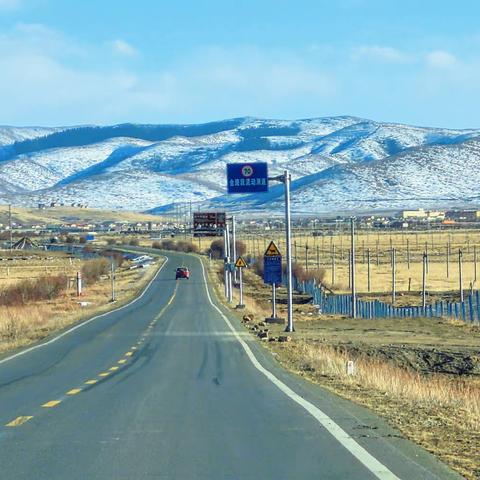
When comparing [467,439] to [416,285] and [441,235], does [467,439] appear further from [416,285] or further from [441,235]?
[441,235]

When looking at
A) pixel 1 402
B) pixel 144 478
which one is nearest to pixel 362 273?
pixel 1 402

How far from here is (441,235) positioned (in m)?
165

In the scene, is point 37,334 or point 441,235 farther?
point 441,235

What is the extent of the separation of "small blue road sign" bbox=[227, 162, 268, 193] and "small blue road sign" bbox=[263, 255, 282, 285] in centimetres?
289

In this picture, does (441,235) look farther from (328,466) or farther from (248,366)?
(328,466)

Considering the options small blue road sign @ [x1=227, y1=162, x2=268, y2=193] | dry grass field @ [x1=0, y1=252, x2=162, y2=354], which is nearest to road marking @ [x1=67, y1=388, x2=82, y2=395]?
dry grass field @ [x1=0, y1=252, x2=162, y2=354]

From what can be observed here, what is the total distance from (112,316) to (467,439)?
39.7m

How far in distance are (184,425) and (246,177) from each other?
2868 centimetres

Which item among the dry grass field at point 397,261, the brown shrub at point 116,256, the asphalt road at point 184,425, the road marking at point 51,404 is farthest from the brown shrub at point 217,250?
the road marking at point 51,404

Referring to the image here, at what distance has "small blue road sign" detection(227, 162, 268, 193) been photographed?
41188 mm

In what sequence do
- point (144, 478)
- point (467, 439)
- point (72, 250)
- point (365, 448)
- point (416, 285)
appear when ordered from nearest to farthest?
point (144, 478), point (365, 448), point (467, 439), point (416, 285), point (72, 250)

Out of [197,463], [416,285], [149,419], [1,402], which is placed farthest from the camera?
[416,285]

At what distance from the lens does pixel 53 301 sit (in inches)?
2872

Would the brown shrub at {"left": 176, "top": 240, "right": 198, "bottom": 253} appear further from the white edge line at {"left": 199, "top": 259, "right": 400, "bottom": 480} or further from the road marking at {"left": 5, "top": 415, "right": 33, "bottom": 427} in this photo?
the road marking at {"left": 5, "top": 415, "right": 33, "bottom": 427}
